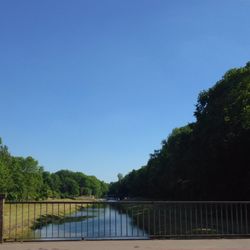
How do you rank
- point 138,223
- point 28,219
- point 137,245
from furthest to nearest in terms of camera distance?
1. point 138,223
2. point 28,219
3. point 137,245

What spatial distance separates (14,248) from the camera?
16.0 m

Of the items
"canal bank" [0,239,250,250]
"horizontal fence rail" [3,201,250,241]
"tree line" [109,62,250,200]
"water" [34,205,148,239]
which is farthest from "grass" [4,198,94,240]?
"tree line" [109,62,250,200]

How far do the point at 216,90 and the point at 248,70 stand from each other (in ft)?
24.0

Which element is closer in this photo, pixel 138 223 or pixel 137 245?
pixel 137 245

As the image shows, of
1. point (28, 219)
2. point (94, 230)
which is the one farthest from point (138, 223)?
point (28, 219)

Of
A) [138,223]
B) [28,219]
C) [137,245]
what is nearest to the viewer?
[137,245]

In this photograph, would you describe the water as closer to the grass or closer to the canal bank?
the grass

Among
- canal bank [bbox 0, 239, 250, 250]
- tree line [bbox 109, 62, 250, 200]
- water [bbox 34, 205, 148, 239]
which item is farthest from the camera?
tree line [bbox 109, 62, 250, 200]

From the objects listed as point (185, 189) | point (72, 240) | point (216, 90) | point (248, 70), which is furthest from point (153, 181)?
point (72, 240)

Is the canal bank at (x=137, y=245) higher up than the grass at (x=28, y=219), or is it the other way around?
the grass at (x=28, y=219)

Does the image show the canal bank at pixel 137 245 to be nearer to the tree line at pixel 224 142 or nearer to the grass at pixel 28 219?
the grass at pixel 28 219

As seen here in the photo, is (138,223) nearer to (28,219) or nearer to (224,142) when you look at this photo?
(28,219)

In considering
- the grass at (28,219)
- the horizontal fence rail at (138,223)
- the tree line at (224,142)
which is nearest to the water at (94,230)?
the horizontal fence rail at (138,223)

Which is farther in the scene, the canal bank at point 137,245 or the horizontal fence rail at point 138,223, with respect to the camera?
the horizontal fence rail at point 138,223
